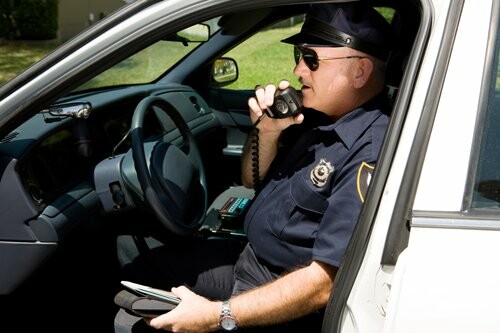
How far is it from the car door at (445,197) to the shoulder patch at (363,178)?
8.7 inches

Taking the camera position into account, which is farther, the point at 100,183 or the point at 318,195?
the point at 100,183

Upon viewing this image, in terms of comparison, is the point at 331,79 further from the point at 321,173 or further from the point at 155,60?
the point at 155,60

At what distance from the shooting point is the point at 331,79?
178cm

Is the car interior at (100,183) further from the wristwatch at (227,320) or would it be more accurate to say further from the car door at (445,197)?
the wristwatch at (227,320)

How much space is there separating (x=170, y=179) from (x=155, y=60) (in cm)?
111

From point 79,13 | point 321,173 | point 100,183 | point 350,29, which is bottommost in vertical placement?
point 79,13

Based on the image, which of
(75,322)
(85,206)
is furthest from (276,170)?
(75,322)

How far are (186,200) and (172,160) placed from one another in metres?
0.15

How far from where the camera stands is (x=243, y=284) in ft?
6.28

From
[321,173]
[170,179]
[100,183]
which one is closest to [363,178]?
[321,173]

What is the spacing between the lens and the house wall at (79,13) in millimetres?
12750

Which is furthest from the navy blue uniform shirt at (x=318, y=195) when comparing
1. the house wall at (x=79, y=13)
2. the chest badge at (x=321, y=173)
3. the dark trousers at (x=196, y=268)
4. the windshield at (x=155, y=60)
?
the house wall at (x=79, y=13)

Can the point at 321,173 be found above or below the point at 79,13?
above

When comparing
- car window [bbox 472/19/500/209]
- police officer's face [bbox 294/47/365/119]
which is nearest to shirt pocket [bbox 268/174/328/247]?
police officer's face [bbox 294/47/365/119]
